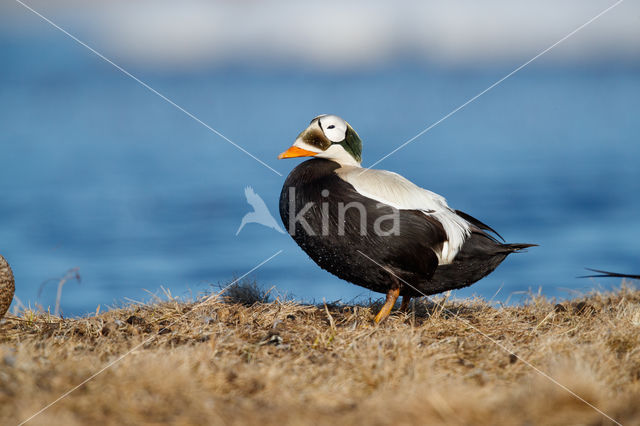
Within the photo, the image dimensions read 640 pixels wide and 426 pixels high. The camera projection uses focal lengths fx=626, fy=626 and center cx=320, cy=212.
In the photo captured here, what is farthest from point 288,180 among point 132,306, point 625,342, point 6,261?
point 625,342

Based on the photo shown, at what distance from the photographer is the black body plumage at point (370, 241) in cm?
405

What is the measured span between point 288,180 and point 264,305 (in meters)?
0.89

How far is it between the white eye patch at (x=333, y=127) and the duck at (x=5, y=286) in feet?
7.38

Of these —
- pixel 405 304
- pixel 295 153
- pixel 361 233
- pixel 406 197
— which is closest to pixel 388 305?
pixel 405 304

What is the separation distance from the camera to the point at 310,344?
3463mm

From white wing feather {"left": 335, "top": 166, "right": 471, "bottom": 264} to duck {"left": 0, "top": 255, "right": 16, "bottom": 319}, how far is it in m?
2.18

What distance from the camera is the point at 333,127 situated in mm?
4457

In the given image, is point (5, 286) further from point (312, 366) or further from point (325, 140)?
point (325, 140)

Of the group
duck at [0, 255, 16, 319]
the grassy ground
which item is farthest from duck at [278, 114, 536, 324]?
duck at [0, 255, 16, 319]

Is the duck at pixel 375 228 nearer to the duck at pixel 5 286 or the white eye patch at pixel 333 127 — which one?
the white eye patch at pixel 333 127

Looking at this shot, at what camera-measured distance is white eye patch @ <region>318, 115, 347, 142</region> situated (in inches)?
175

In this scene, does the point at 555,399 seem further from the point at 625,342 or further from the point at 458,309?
the point at 458,309

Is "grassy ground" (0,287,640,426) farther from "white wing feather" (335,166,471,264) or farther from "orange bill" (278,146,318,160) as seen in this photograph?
"orange bill" (278,146,318,160)

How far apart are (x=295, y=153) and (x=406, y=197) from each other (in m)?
0.86
